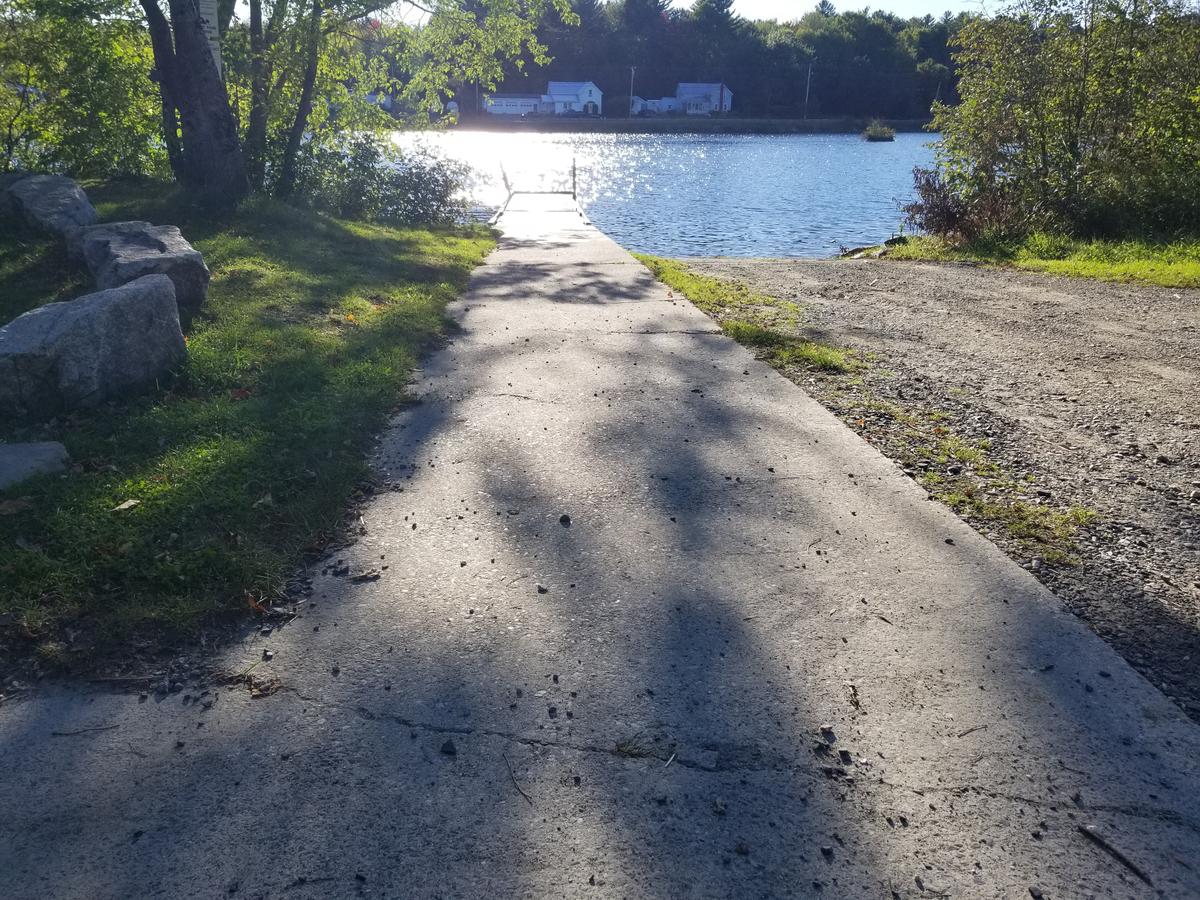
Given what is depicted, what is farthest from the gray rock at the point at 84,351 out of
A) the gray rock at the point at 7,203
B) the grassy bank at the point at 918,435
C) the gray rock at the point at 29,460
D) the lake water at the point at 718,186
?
the lake water at the point at 718,186

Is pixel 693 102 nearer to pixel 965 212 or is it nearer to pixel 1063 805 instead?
pixel 965 212

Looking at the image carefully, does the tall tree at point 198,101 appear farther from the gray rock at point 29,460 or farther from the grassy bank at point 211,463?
the gray rock at point 29,460

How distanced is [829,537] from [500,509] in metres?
1.70

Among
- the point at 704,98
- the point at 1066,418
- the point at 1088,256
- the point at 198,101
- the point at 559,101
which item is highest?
the point at 704,98

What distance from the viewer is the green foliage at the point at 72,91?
482 inches

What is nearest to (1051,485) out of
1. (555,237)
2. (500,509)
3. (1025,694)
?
(1025,694)

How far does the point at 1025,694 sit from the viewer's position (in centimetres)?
307

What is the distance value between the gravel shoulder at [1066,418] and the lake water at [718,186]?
12.9 metres

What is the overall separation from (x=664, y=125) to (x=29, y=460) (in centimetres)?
9779

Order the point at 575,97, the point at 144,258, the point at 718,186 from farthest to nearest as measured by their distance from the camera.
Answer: the point at 575,97 < the point at 718,186 < the point at 144,258

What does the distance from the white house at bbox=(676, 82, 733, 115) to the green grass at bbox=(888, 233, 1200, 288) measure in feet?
310

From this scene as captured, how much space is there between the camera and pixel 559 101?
337 feet

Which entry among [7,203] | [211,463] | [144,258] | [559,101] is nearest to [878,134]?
[559,101]

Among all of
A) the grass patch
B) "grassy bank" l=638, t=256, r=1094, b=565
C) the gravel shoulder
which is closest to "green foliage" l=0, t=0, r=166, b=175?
"grassy bank" l=638, t=256, r=1094, b=565
